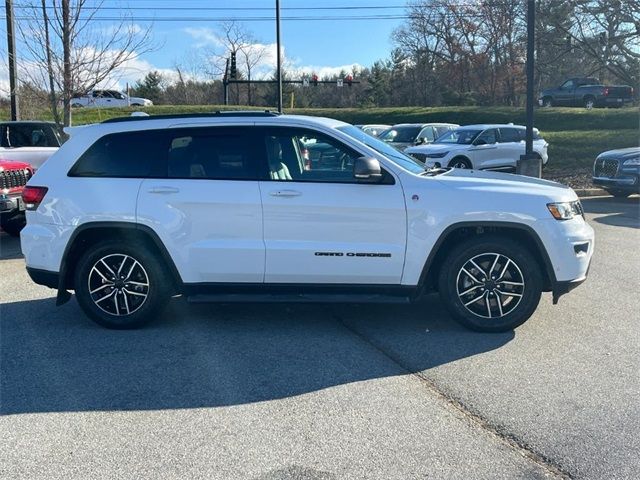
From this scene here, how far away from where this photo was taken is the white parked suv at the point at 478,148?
57.9 ft

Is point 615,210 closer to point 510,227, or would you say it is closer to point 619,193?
point 619,193

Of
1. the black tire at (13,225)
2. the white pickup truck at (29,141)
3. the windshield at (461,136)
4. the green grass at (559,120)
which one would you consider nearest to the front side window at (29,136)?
the white pickup truck at (29,141)

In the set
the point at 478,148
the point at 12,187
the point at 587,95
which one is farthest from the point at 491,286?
the point at 587,95

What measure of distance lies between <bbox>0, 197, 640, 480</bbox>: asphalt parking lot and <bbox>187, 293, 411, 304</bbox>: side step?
0.31 metres

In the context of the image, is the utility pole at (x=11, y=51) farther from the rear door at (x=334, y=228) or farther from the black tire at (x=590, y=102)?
the black tire at (x=590, y=102)

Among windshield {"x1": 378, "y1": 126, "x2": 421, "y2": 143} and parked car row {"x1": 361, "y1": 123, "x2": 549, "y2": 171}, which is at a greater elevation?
windshield {"x1": 378, "y1": 126, "x2": 421, "y2": 143}

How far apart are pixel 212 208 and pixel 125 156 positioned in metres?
1.01

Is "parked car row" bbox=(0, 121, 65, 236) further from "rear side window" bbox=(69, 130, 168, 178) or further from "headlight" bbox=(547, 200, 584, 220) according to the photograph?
"headlight" bbox=(547, 200, 584, 220)

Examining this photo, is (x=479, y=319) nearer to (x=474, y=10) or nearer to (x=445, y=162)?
(x=445, y=162)

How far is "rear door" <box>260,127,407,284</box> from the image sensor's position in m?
5.49

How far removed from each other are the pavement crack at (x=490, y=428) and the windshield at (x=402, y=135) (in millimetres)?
16994

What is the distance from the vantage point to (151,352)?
532cm

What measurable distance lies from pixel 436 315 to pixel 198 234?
2.41m

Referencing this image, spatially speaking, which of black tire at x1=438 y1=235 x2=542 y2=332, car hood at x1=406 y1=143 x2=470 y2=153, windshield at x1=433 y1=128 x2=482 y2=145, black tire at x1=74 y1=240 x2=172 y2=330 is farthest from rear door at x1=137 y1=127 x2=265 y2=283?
windshield at x1=433 y1=128 x2=482 y2=145
